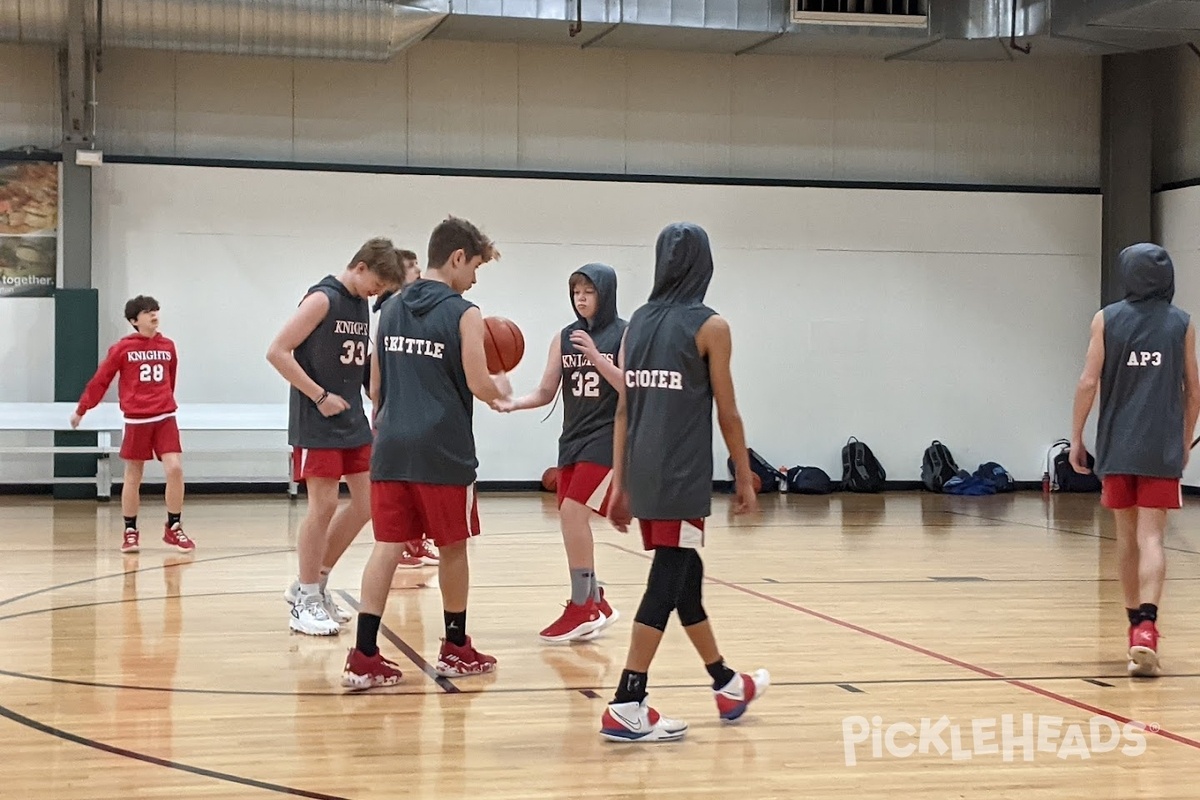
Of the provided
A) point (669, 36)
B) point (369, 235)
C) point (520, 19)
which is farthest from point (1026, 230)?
→ point (369, 235)

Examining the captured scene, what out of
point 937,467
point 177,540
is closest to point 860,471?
point 937,467

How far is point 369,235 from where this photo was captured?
15133 millimetres

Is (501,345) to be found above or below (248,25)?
below

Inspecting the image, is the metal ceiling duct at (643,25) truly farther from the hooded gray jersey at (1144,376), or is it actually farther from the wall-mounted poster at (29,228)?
the hooded gray jersey at (1144,376)

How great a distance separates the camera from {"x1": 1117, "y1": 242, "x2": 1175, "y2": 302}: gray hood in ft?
18.8

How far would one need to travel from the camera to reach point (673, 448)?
4.46 metres

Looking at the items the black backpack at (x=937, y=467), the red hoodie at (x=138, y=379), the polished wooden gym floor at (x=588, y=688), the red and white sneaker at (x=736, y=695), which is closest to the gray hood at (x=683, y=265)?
the red and white sneaker at (x=736, y=695)

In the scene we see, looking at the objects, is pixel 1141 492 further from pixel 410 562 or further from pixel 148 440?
pixel 148 440

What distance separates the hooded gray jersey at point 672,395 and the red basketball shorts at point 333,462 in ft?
6.77

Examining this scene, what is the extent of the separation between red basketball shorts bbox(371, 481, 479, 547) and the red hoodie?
510 centimetres

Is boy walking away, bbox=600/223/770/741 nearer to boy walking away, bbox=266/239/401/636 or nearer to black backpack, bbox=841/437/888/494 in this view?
boy walking away, bbox=266/239/401/636

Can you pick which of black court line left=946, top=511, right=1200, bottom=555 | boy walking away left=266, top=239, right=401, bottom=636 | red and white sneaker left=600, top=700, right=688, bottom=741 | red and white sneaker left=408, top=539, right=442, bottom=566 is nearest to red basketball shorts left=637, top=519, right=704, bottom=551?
red and white sneaker left=600, top=700, right=688, bottom=741

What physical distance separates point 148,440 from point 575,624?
4.75 metres

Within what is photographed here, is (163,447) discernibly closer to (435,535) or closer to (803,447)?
(435,535)
